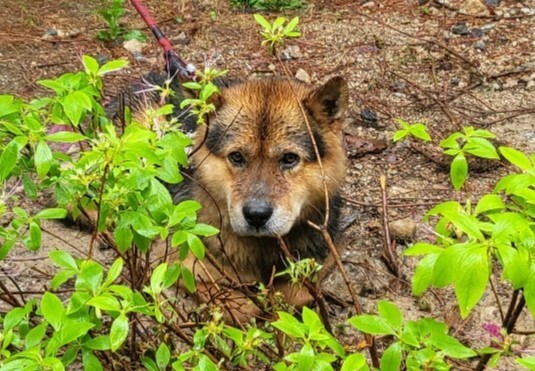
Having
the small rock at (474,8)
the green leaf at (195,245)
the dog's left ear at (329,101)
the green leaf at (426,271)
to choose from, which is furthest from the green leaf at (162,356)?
the small rock at (474,8)

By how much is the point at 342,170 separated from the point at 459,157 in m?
1.72

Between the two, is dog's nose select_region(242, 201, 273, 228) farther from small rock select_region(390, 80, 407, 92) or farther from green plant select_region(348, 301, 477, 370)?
small rock select_region(390, 80, 407, 92)

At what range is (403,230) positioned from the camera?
505cm

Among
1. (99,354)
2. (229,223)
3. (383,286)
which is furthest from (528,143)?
(99,354)

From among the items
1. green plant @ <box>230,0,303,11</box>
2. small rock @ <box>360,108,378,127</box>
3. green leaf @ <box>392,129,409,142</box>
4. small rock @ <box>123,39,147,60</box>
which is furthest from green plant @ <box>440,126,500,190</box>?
green plant @ <box>230,0,303,11</box>

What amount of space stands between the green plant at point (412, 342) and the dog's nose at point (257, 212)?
5.21 ft

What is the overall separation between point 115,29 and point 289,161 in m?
4.03

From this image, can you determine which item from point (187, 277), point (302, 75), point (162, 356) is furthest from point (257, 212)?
point (302, 75)

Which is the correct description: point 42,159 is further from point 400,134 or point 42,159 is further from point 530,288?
point 530,288

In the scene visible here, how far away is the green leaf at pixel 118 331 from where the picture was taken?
2406 millimetres

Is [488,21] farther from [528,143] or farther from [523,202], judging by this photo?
[523,202]

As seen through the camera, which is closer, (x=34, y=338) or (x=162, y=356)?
(x=34, y=338)

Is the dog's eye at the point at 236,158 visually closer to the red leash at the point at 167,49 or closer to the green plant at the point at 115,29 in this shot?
the red leash at the point at 167,49

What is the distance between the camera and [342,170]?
466cm
